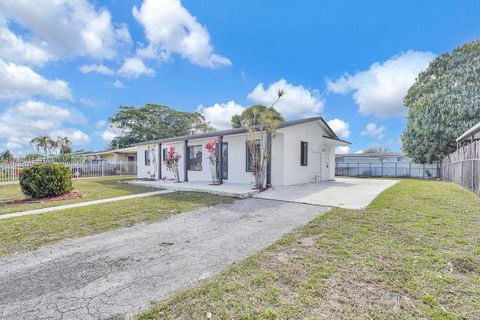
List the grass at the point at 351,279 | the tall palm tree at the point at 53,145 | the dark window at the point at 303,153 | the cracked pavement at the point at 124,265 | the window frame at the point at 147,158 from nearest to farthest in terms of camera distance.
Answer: the grass at the point at 351,279 → the cracked pavement at the point at 124,265 → the dark window at the point at 303,153 → the window frame at the point at 147,158 → the tall palm tree at the point at 53,145

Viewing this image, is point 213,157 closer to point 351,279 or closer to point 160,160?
point 160,160

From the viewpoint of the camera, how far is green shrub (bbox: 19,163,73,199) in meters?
8.88

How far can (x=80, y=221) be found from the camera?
5.66 metres

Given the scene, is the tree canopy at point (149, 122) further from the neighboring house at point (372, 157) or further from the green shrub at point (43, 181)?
the green shrub at point (43, 181)

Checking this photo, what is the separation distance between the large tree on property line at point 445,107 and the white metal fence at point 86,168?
2717cm

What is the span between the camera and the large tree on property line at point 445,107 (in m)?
17.9

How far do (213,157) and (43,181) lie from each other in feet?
22.9

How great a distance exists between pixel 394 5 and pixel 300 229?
10.7 m

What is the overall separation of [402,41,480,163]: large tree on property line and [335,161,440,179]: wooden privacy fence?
2125mm

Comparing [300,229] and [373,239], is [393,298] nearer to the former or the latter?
[373,239]

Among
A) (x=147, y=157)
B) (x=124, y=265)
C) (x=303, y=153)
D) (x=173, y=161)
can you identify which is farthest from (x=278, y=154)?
(x=147, y=157)

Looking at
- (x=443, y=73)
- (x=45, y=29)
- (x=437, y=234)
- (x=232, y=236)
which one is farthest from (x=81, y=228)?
(x=443, y=73)

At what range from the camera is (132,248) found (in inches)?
156

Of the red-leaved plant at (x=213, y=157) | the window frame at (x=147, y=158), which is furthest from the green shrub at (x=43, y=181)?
the window frame at (x=147, y=158)
